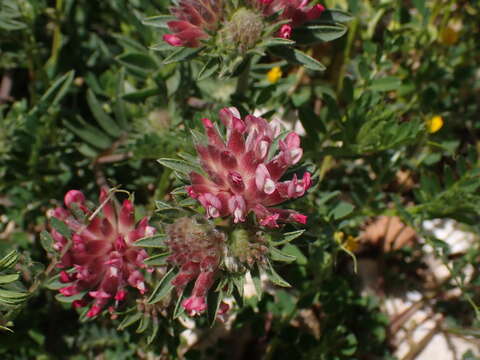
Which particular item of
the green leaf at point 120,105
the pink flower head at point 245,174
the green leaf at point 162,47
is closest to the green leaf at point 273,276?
the pink flower head at point 245,174

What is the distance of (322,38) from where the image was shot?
2619 millimetres

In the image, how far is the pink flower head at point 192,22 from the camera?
243 cm

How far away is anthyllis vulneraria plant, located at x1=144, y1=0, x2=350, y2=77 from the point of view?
2398 mm

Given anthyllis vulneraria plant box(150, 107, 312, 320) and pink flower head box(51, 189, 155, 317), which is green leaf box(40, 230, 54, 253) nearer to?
pink flower head box(51, 189, 155, 317)

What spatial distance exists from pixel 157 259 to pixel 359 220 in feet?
5.23

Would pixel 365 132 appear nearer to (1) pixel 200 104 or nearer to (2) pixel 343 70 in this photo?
(1) pixel 200 104

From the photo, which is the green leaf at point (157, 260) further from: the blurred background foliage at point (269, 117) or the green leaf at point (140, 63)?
the green leaf at point (140, 63)

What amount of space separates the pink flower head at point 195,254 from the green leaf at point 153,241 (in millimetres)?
88

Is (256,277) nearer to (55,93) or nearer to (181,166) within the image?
(181,166)

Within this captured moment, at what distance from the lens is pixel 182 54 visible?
2.52 meters

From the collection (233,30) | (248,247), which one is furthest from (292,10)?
(248,247)

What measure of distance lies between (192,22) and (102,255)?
1158 mm

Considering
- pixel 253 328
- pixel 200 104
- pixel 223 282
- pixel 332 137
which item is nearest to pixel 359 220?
pixel 332 137

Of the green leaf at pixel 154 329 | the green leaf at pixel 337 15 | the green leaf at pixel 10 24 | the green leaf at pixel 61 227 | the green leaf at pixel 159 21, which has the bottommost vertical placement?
the green leaf at pixel 154 329
